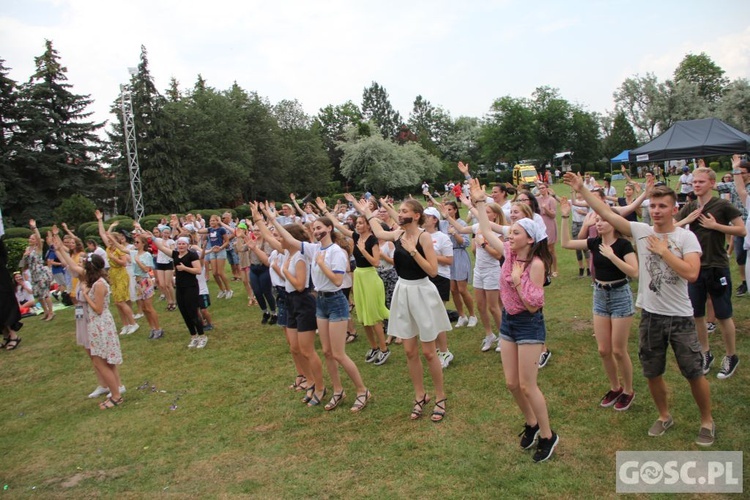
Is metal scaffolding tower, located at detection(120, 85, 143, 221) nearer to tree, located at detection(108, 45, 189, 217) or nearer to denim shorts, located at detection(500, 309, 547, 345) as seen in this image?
tree, located at detection(108, 45, 189, 217)

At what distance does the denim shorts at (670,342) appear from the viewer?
3.97 meters

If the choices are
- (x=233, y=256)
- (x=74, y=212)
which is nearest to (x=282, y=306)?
(x=233, y=256)

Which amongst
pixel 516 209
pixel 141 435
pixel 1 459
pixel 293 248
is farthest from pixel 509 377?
pixel 1 459

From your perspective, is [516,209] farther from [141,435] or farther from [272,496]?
[141,435]

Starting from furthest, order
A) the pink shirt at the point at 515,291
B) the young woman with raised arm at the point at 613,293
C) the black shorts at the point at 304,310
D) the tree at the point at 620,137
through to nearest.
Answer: the tree at the point at 620,137 → the black shorts at the point at 304,310 → the young woman with raised arm at the point at 613,293 → the pink shirt at the point at 515,291

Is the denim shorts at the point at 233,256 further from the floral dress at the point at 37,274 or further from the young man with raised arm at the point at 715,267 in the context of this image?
the young man with raised arm at the point at 715,267

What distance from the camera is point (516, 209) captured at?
4656 mm

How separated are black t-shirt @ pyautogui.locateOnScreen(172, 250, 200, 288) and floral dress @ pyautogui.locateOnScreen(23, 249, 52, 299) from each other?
5.69 m

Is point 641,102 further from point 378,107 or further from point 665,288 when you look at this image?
point 665,288

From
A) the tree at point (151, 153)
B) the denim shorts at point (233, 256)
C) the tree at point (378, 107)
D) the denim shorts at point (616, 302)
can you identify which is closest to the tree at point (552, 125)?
the tree at point (378, 107)

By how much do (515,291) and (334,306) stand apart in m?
2.08

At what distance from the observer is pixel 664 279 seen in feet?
13.1

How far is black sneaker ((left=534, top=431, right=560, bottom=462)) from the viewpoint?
4.17 meters

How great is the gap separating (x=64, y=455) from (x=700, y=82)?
9025 centimetres
